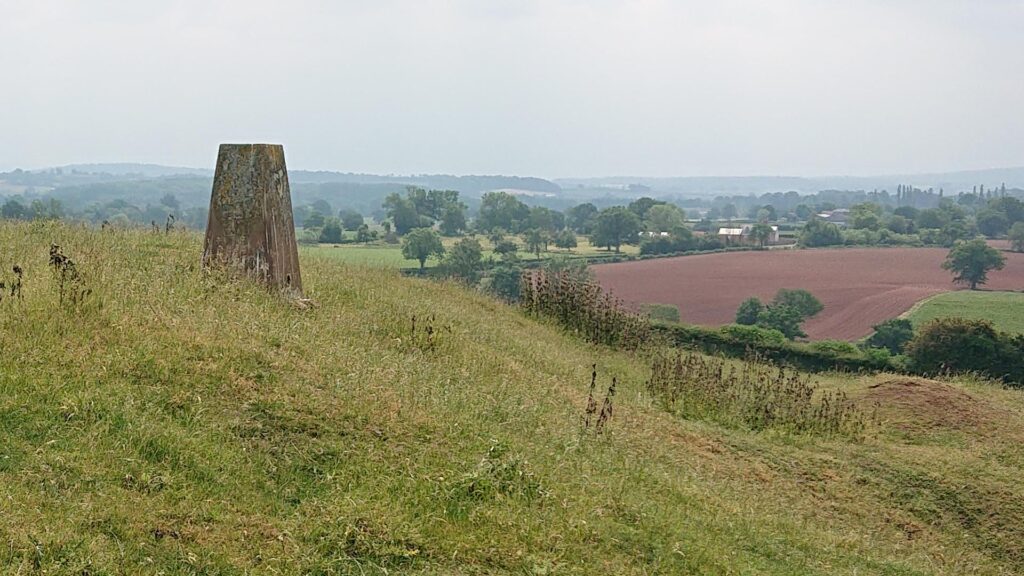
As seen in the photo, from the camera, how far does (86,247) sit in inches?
426

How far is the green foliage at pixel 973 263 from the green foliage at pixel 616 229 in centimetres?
2171

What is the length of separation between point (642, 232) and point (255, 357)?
60.2m

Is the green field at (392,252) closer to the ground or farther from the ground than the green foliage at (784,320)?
farther from the ground

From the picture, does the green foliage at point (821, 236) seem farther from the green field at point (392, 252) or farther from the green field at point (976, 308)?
the green field at point (976, 308)

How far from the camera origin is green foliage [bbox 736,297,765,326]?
3734 cm

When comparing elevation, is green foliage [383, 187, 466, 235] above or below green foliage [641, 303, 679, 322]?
above

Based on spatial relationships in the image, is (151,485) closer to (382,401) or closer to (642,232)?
(382,401)

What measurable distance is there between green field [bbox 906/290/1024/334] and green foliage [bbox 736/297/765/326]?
612cm

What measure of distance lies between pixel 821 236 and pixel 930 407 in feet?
199

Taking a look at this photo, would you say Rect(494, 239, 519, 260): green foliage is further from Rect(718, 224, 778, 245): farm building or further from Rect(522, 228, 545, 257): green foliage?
Rect(718, 224, 778, 245): farm building

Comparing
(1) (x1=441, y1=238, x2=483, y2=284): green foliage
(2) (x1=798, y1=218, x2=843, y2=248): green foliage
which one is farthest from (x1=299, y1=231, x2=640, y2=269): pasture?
(2) (x1=798, y1=218, x2=843, y2=248): green foliage

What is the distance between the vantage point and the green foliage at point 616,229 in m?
62.6

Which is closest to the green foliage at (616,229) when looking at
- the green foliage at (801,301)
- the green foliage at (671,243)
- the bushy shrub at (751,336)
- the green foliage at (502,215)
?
the green foliage at (671,243)

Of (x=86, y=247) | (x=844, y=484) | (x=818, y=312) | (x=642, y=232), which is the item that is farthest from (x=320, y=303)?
(x=642, y=232)
